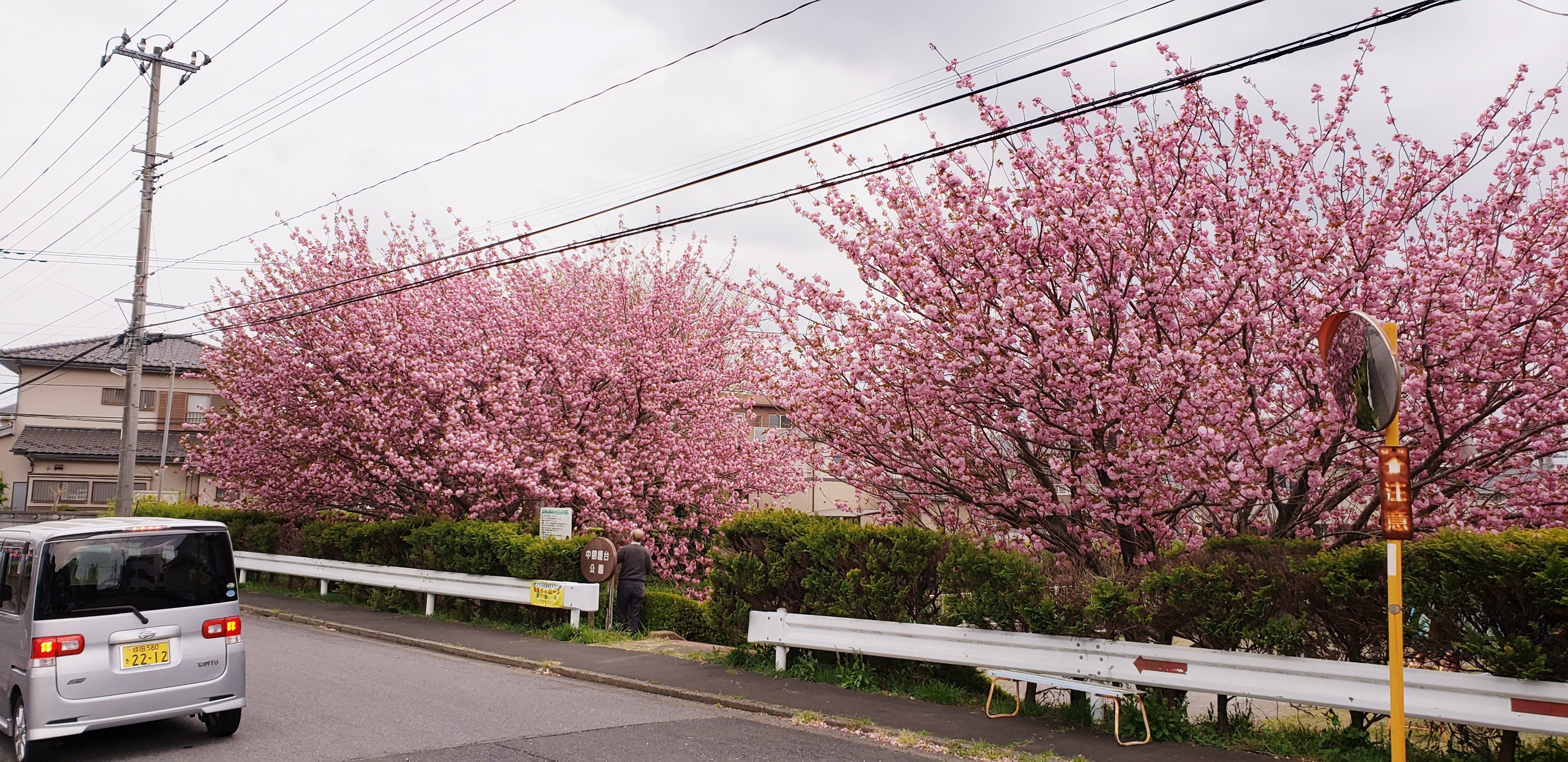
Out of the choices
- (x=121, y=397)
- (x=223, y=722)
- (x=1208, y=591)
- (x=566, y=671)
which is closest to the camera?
(x=1208, y=591)

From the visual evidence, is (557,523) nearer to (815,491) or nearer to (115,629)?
(115,629)

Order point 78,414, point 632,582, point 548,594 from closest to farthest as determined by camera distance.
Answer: point 632,582
point 548,594
point 78,414

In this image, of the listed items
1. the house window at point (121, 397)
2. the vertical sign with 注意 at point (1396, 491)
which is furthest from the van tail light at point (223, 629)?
the house window at point (121, 397)

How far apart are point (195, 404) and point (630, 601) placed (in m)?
46.6

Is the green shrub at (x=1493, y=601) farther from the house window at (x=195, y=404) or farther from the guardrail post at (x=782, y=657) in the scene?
the house window at (x=195, y=404)

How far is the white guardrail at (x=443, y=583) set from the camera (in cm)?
1455

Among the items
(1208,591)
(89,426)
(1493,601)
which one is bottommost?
(1208,591)

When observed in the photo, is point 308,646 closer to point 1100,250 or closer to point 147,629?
point 147,629

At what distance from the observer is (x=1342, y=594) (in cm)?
719

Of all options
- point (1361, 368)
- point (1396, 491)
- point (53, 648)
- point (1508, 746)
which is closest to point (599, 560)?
point (53, 648)

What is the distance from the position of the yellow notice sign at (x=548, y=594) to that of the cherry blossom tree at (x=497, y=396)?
136 inches

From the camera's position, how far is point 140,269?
22.5 m

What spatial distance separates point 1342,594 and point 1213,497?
95.5 inches

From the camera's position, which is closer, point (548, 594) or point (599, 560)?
point (599, 560)
